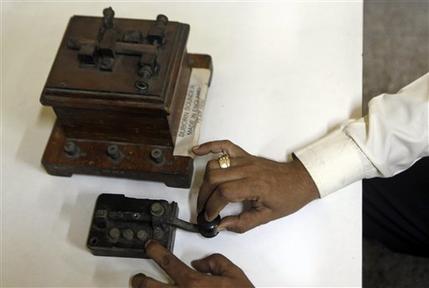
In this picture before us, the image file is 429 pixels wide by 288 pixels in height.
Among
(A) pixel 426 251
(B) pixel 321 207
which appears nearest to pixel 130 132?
(B) pixel 321 207

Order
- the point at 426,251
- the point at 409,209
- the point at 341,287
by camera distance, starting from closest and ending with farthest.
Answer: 1. the point at 341,287
2. the point at 409,209
3. the point at 426,251

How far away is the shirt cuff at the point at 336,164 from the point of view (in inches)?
33.4

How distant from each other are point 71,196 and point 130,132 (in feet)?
0.52

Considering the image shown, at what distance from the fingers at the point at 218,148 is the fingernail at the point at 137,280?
22cm

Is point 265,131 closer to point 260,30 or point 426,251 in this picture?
point 260,30

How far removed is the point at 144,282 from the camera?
0.79 m

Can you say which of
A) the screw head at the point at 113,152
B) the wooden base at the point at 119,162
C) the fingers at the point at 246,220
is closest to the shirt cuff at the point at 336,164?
the fingers at the point at 246,220

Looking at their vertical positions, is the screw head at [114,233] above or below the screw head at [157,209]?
below

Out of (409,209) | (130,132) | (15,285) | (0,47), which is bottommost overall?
(15,285)

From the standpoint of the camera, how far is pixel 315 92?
38.7 inches

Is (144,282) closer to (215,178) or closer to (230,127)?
(215,178)

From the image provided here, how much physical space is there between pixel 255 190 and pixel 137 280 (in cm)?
24

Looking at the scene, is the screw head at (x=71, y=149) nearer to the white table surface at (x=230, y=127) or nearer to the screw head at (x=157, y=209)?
the white table surface at (x=230, y=127)

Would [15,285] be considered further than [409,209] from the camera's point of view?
No
